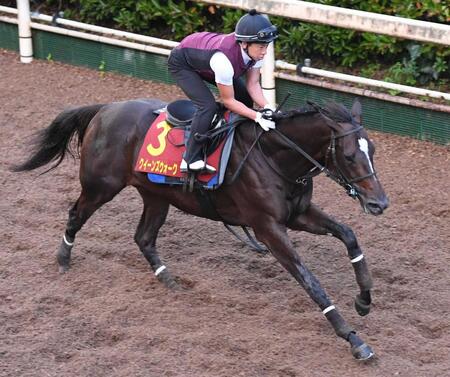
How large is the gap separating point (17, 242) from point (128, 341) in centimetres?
188

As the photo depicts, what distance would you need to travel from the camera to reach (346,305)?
22.4 feet

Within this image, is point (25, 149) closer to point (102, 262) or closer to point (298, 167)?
point (102, 262)

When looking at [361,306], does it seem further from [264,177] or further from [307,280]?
[264,177]

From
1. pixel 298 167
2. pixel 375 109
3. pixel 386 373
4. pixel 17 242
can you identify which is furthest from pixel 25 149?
pixel 386 373

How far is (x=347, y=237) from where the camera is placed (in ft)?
21.2

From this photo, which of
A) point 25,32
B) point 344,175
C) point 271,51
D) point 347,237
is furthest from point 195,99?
point 25,32

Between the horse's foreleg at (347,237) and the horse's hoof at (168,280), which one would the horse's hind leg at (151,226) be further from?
the horse's foreleg at (347,237)

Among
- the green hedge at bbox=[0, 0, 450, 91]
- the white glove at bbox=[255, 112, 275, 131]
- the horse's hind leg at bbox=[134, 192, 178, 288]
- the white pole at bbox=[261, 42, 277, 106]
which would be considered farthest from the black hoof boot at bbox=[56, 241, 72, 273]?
the green hedge at bbox=[0, 0, 450, 91]

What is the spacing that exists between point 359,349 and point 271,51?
4210 mm

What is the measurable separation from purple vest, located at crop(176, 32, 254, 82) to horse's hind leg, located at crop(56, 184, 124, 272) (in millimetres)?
1256

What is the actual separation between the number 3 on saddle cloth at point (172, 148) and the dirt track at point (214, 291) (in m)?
0.88

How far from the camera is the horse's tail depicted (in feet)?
24.8

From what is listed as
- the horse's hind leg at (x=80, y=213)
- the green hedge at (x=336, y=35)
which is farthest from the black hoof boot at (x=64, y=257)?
the green hedge at (x=336, y=35)

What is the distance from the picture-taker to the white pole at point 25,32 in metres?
11.4
